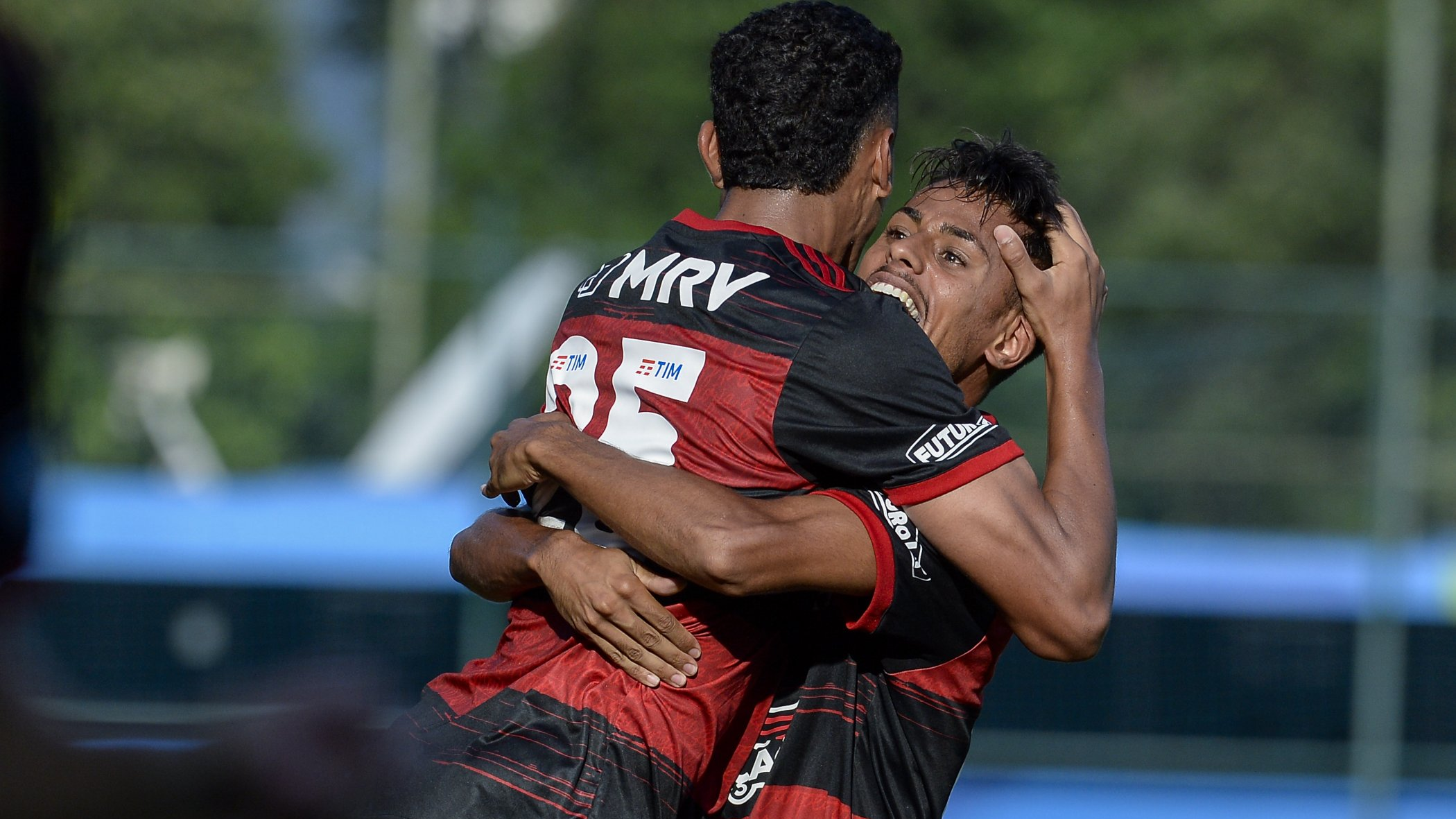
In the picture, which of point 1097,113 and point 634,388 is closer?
point 634,388

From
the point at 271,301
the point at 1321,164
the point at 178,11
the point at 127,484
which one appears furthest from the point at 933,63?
the point at 127,484

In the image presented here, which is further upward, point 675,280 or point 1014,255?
point 1014,255

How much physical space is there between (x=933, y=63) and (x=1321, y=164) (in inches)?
246

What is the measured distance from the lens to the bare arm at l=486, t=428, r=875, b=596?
7.68 ft

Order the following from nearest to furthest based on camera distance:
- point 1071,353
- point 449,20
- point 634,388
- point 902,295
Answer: point 634,388
point 1071,353
point 902,295
point 449,20

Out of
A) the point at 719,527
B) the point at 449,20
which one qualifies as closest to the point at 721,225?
the point at 719,527

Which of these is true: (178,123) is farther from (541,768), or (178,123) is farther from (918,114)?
(541,768)

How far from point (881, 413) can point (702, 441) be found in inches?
12.2

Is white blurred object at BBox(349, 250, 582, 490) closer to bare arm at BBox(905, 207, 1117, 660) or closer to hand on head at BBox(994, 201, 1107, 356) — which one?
hand on head at BBox(994, 201, 1107, 356)

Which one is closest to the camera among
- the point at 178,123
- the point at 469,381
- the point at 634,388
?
the point at 634,388

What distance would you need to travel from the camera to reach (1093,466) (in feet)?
8.67

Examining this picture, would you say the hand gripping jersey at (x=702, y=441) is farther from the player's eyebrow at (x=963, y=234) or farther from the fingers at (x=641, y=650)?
the player's eyebrow at (x=963, y=234)

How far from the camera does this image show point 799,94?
265 centimetres

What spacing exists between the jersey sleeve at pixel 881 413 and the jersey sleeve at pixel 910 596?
0.16ft
